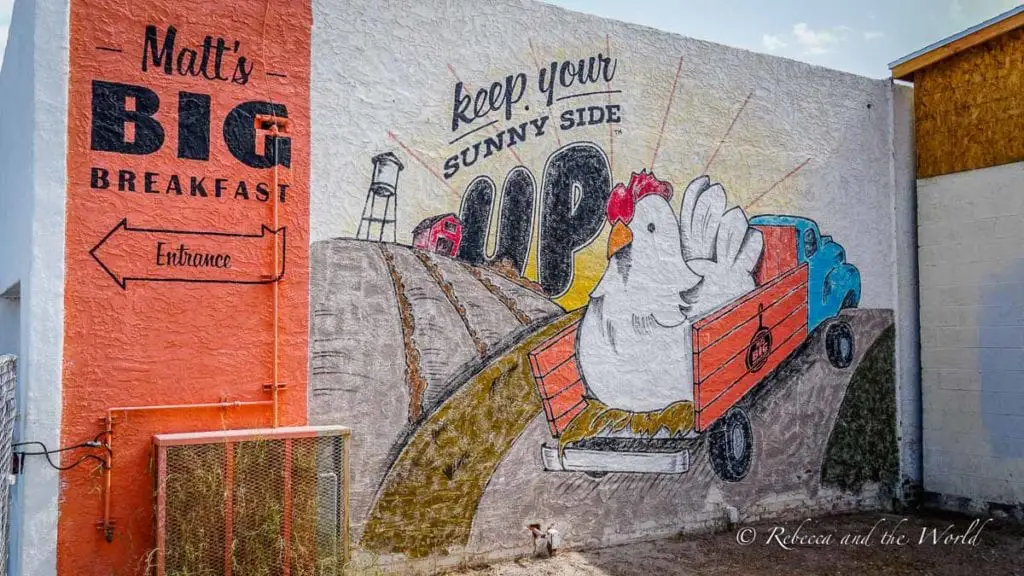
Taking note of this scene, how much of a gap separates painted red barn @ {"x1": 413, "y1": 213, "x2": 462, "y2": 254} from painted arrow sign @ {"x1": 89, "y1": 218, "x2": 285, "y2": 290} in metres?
0.98

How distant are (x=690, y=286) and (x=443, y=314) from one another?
232 centimetres

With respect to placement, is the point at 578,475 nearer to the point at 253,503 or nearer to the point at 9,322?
the point at 253,503

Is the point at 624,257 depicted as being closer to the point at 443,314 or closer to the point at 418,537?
the point at 443,314

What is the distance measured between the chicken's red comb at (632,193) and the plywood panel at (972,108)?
127 inches

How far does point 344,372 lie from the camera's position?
5719 millimetres

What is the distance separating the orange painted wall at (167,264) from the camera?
16.2 ft

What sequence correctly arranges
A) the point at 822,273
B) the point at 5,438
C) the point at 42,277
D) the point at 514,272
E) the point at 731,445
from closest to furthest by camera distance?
the point at 5,438 < the point at 42,277 < the point at 514,272 < the point at 731,445 < the point at 822,273

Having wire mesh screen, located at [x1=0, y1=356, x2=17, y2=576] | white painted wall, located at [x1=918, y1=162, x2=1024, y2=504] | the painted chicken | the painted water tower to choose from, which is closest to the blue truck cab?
the painted chicken

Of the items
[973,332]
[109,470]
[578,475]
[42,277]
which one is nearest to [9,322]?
[42,277]

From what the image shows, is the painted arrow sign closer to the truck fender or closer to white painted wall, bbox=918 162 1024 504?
the truck fender

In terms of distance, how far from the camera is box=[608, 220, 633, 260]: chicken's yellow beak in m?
6.88

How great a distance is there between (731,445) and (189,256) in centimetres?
476

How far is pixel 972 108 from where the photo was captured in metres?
8.17

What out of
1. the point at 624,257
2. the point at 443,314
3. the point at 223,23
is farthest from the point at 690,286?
the point at 223,23
